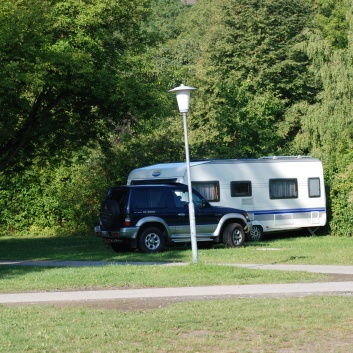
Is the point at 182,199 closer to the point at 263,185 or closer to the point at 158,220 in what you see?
the point at 158,220

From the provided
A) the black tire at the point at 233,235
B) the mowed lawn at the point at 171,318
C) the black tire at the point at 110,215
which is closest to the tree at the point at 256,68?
the black tire at the point at 233,235

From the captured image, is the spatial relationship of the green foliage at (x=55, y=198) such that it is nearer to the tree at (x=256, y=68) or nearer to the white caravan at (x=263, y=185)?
the white caravan at (x=263, y=185)

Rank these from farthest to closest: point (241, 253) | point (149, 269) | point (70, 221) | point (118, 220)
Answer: point (70, 221), point (118, 220), point (241, 253), point (149, 269)

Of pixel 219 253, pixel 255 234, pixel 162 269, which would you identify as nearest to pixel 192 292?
pixel 162 269

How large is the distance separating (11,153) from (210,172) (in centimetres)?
698

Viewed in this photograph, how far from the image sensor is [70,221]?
3725 cm

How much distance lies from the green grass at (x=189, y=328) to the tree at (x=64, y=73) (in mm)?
13316

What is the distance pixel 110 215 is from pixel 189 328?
14706 mm

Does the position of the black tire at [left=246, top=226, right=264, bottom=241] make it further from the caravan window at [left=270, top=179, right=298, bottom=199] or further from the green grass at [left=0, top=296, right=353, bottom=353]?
the green grass at [left=0, top=296, right=353, bottom=353]

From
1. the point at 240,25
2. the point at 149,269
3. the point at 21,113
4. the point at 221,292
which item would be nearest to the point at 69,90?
the point at 21,113

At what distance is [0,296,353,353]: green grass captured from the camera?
9.12 meters

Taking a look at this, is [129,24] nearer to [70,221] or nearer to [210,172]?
[210,172]

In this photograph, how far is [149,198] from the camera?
2525 cm

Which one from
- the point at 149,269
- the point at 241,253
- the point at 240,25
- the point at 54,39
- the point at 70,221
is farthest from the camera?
the point at 240,25
